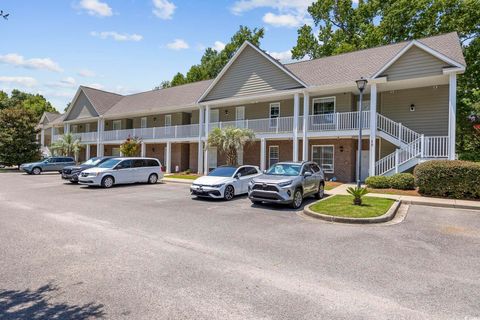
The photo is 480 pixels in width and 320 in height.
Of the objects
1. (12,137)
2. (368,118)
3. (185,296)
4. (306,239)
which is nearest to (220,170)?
(306,239)

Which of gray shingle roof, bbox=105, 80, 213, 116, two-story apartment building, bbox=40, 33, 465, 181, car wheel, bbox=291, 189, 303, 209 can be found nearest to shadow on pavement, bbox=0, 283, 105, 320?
car wheel, bbox=291, 189, 303, 209

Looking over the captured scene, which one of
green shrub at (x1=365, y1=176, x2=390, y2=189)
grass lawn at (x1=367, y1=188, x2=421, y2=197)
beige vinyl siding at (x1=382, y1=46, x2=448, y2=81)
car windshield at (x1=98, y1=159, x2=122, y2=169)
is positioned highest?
beige vinyl siding at (x1=382, y1=46, x2=448, y2=81)

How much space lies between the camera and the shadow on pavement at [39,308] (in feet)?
12.3

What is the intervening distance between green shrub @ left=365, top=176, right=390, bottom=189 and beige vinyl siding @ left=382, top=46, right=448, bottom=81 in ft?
19.2

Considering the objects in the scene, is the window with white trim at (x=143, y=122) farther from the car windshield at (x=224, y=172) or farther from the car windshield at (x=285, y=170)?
the car windshield at (x=285, y=170)

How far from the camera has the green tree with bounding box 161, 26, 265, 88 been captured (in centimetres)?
4847

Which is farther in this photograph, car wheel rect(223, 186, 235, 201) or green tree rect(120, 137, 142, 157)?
green tree rect(120, 137, 142, 157)

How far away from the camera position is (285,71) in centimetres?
2111

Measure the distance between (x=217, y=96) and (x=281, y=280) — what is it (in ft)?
70.1

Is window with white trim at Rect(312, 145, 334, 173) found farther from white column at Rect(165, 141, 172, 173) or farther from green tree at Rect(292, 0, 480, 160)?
white column at Rect(165, 141, 172, 173)

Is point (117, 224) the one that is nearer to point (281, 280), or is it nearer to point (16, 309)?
point (16, 309)

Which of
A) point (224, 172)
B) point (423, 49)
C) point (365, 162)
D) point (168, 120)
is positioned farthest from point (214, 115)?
point (423, 49)

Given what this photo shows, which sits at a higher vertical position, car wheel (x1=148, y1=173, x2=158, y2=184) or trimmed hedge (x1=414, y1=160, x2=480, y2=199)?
trimmed hedge (x1=414, y1=160, x2=480, y2=199)

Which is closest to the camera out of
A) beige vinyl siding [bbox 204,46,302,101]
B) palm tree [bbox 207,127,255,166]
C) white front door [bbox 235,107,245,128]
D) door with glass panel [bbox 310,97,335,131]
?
door with glass panel [bbox 310,97,335,131]
